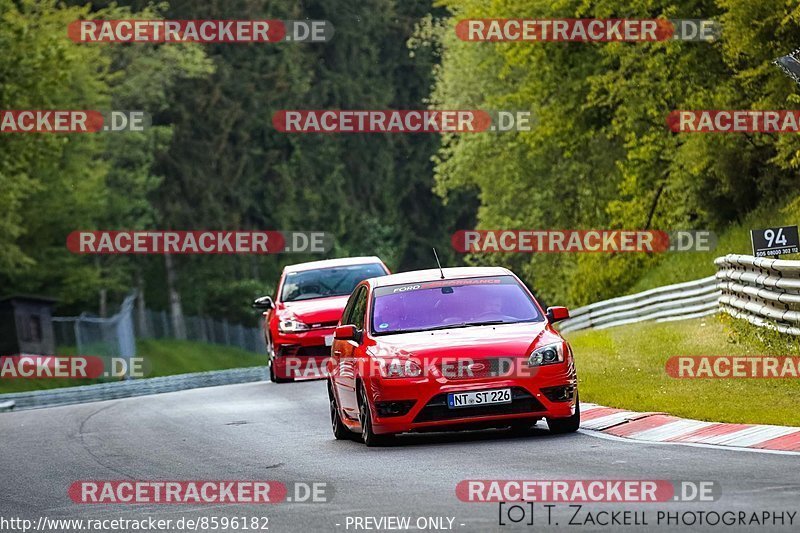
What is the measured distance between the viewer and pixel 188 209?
7500cm

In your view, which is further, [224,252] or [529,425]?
[224,252]

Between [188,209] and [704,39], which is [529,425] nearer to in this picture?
[704,39]

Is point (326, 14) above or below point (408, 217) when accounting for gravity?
above

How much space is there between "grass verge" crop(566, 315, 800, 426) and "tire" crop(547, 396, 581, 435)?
4.00ft

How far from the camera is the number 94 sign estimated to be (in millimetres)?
18766

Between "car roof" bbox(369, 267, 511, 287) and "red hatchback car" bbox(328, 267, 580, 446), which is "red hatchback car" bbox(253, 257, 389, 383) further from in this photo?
"red hatchback car" bbox(328, 267, 580, 446)

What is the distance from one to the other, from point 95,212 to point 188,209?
9169 mm

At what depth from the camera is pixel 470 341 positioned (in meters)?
14.6

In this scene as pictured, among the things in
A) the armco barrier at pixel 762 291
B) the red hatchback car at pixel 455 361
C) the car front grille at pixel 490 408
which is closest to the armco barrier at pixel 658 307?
the armco barrier at pixel 762 291

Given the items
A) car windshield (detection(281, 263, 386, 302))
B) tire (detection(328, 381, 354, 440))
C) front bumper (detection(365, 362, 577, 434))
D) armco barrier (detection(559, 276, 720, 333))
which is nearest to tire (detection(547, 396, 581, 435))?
front bumper (detection(365, 362, 577, 434))

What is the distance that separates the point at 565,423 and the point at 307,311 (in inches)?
446

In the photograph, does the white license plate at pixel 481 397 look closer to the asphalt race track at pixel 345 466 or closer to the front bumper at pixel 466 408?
the front bumper at pixel 466 408

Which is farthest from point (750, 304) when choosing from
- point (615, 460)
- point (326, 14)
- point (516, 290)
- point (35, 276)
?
point (326, 14)

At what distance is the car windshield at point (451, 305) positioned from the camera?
604 inches
